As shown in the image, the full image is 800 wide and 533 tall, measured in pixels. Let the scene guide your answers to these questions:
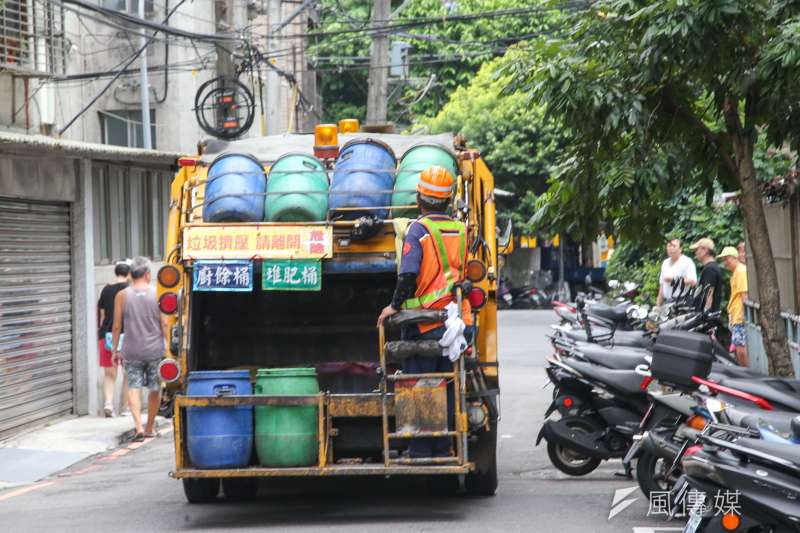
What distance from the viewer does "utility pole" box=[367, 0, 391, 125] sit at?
23208 mm

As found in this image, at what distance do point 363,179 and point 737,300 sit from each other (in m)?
7.99

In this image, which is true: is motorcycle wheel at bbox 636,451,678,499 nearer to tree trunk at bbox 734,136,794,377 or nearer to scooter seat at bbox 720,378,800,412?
scooter seat at bbox 720,378,800,412

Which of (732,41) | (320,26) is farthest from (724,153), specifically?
(320,26)

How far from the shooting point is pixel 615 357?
32.3ft

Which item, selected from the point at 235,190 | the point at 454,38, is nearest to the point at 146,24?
the point at 235,190

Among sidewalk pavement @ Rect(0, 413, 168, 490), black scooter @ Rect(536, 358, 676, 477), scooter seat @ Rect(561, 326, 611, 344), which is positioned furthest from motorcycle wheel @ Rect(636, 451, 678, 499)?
sidewalk pavement @ Rect(0, 413, 168, 490)

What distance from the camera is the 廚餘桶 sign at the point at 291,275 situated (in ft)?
27.8

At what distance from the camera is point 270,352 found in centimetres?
1012

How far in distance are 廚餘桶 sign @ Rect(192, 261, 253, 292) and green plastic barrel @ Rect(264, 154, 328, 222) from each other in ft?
1.72

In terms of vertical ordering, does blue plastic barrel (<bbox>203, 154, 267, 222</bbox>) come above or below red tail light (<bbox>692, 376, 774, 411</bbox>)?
above

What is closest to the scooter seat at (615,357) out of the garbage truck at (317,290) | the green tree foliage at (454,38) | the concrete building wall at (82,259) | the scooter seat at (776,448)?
the garbage truck at (317,290)

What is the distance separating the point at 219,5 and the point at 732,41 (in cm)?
1923

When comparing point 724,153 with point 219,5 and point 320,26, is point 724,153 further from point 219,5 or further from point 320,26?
point 320,26

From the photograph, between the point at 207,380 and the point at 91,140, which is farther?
the point at 91,140
